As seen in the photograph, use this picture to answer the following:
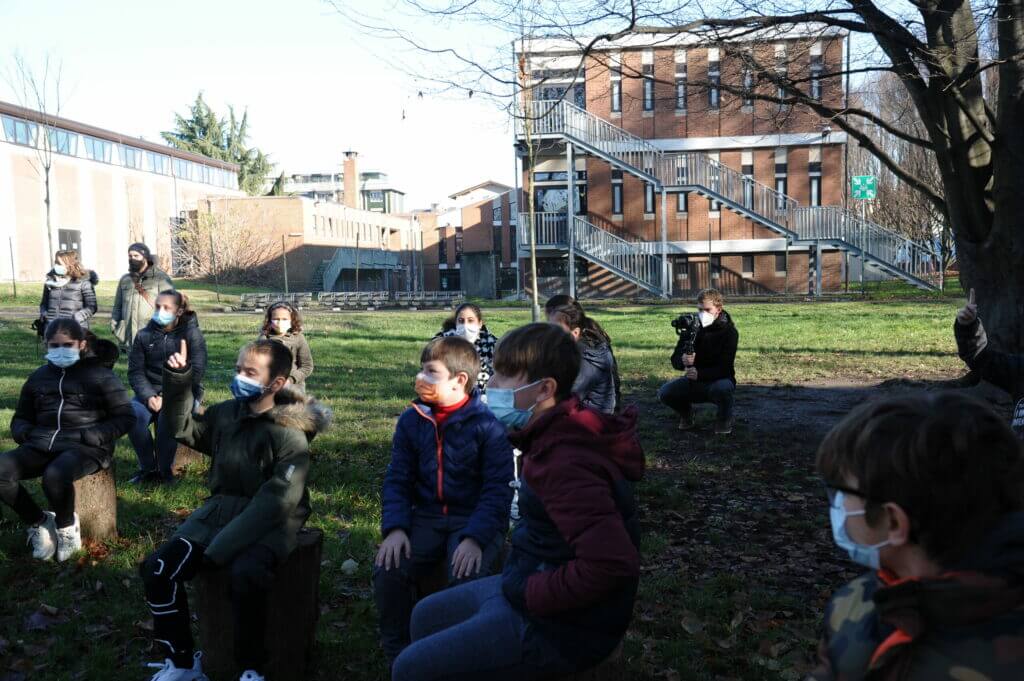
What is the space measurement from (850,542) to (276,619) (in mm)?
2907

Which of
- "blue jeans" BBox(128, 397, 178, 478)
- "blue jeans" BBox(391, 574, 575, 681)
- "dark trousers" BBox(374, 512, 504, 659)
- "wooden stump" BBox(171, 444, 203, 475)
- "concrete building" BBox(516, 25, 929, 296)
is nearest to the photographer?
"blue jeans" BBox(391, 574, 575, 681)

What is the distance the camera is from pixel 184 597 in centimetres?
390

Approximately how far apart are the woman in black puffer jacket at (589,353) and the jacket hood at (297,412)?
2733 millimetres

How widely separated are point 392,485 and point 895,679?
273cm

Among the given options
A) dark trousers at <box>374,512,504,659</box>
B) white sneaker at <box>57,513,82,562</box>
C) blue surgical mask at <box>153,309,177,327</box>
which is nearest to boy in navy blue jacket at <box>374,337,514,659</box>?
dark trousers at <box>374,512,504,659</box>

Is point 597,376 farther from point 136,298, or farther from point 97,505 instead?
point 136,298

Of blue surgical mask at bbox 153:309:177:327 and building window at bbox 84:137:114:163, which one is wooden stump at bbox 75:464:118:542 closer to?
blue surgical mask at bbox 153:309:177:327

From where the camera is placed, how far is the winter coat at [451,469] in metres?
4.07

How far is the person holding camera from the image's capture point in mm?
9367

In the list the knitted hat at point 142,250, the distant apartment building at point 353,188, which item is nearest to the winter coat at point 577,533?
the knitted hat at point 142,250

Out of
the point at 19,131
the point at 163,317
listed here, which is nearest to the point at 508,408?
the point at 163,317

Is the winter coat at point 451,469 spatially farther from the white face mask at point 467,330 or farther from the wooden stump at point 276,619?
the white face mask at point 467,330

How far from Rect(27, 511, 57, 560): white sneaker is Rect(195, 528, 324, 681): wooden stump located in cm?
215

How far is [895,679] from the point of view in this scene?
179cm
